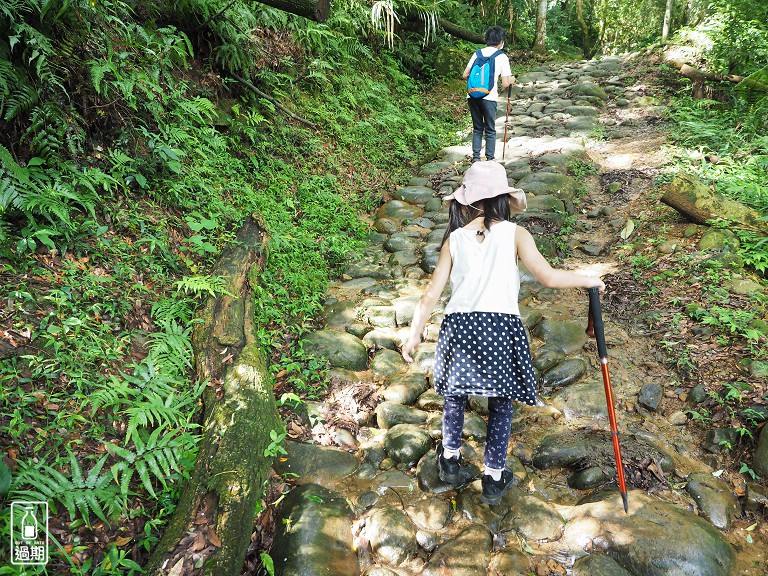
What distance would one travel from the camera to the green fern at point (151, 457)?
2699 mm

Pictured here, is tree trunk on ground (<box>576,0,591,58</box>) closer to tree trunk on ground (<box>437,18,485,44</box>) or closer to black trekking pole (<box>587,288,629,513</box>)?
tree trunk on ground (<box>437,18,485,44</box>)

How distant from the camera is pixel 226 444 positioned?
2965 mm

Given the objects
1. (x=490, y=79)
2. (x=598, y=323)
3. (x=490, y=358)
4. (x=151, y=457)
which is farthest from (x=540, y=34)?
(x=151, y=457)

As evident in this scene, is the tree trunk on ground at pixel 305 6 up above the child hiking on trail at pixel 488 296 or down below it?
above

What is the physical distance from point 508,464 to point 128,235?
365cm

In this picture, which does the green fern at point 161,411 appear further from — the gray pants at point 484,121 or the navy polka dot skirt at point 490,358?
the gray pants at point 484,121

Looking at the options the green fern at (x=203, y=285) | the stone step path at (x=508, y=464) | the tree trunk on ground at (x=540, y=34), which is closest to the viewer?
the stone step path at (x=508, y=464)

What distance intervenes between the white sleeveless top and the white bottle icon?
249 cm

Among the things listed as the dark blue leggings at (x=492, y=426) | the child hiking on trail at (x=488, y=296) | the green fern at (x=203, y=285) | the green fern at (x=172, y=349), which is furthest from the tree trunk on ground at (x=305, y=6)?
the dark blue leggings at (x=492, y=426)

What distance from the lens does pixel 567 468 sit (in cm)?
324

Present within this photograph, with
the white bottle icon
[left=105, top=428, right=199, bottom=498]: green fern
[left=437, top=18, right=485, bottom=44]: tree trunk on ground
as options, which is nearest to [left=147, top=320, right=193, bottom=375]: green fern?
[left=105, top=428, right=199, bottom=498]: green fern

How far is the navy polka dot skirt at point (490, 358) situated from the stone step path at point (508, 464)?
77 cm

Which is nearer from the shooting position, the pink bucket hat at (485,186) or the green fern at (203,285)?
the pink bucket hat at (485,186)

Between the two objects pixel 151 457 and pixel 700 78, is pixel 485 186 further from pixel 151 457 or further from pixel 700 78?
pixel 700 78
